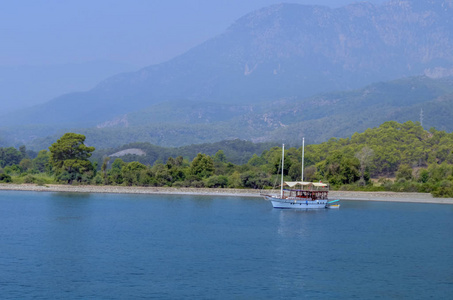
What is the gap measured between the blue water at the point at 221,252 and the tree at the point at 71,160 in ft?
65.7

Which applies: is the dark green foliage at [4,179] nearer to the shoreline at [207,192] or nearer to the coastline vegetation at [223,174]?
the coastline vegetation at [223,174]

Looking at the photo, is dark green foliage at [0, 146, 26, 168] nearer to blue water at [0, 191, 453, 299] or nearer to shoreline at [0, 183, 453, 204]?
shoreline at [0, 183, 453, 204]

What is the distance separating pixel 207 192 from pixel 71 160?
57.7ft

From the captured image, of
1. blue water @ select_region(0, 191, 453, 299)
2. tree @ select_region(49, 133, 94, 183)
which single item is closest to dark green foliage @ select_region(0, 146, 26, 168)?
tree @ select_region(49, 133, 94, 183)

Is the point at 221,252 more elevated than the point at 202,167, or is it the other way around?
the point at 202,167

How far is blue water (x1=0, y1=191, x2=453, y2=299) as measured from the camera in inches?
1197

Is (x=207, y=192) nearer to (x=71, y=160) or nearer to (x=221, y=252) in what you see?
(x=71, y=160)

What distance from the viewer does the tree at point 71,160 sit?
84562 mm

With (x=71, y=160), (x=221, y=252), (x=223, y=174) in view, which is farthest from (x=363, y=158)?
(x=221, y=252)

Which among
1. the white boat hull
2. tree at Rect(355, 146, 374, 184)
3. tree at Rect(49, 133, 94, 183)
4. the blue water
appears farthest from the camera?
tree at Rect(49, 133, 94, 183)

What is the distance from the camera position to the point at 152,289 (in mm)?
29906

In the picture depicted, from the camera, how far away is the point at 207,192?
79.8 m

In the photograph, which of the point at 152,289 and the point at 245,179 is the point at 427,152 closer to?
the point at 245,179

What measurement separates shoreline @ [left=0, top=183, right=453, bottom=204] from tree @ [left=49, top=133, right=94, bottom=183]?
2.19 metres
